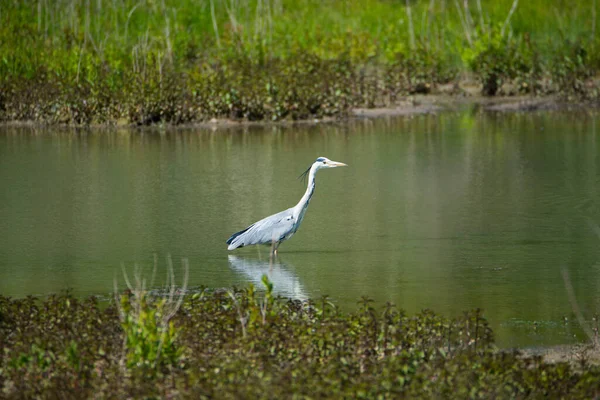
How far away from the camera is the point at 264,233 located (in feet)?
32.0

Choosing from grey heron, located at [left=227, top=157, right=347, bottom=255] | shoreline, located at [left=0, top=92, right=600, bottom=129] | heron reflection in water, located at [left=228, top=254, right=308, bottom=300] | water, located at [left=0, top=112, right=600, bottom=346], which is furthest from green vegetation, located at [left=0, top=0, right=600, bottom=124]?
heron reflection in water, located at [left=228, top=254, right=308, bottom=300]

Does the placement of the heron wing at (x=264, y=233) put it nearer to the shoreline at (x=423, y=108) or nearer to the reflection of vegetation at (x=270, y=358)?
the reflection of vegetation at (x=270, y=358)

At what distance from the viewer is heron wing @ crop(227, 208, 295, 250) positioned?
9.73m

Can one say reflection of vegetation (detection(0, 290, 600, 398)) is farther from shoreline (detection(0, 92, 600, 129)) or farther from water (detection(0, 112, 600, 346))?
shoreline (detection(0, 92, 600, 129))

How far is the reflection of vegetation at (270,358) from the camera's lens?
5426 mm

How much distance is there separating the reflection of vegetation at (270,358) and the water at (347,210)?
3.65 ft

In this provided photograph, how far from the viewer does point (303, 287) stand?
8.59 metres

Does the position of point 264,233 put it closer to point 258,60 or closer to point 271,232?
point 271,232

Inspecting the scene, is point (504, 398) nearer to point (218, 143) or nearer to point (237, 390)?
point (237, 390)

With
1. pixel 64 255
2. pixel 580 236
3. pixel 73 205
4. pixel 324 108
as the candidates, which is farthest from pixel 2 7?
pixel 580 236

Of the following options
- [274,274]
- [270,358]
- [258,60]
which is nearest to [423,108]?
[258,60]

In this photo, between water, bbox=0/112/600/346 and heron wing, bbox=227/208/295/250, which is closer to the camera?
water, bbox=0/112/600/346

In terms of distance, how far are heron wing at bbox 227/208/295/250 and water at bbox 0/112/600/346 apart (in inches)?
7.3

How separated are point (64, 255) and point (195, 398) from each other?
4.87 metres
